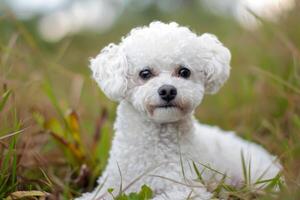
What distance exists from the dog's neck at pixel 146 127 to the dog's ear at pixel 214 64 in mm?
241

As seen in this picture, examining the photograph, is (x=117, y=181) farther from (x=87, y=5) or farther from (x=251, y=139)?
(x=87, y=5)

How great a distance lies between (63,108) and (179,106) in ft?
6.35

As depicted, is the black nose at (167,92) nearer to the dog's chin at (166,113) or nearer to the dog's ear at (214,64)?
the dog's chin at (166,113)

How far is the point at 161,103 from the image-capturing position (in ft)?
10.0

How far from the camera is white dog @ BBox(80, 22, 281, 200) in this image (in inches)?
122

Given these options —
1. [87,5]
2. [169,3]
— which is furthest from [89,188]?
[169,3]

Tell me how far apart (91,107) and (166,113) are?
318 centimetres

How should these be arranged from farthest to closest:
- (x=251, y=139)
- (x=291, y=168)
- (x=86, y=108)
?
(x=86, y=108)
(x=251, y=139)
(x=291, y=168)

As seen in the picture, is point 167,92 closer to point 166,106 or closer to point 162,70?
point 166,106

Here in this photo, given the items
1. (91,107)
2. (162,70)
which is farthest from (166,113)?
(91,107)

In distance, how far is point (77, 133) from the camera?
163 inches

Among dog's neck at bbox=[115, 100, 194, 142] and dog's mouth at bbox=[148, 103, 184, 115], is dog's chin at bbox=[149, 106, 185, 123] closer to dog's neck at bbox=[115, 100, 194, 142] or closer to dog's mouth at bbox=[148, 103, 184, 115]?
dog's mouth at bbox=[148, 103, 184, 115]

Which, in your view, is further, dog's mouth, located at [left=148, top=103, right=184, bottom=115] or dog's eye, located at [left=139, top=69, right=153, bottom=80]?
dog's eye, located at [left=139, top=69, right=153, bottom=80]

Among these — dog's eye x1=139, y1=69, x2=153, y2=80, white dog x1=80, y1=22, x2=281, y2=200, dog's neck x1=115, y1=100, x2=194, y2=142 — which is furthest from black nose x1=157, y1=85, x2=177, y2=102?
dog's neck x1=115, y1=100, x2=194, y2=142
